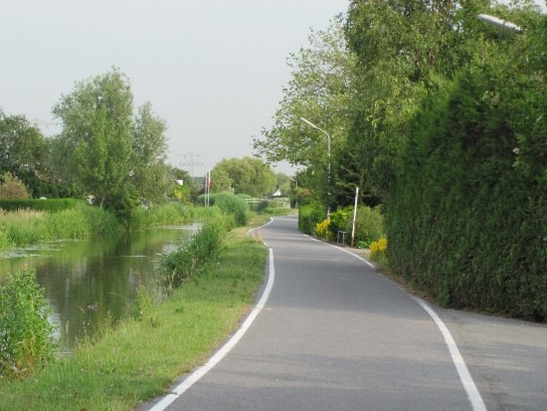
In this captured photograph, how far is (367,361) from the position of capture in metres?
10.7

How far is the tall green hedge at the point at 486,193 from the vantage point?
14.8m

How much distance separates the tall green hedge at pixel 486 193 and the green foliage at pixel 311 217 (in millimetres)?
36547

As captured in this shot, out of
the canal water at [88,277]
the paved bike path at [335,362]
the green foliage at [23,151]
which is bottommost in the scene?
the canal water at [88,277]

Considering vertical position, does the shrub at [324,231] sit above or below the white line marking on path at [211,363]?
above

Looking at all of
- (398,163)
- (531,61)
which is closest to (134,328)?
(531,61)

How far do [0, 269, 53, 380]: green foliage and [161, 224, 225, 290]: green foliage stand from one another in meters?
10.7

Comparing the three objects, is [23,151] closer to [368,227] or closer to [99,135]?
[99,135]

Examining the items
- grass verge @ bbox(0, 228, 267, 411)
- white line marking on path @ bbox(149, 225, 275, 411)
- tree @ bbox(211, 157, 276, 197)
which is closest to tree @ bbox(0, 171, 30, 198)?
grass verge @ bbox(0, 228, 267, 411)

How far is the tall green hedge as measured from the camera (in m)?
14.8

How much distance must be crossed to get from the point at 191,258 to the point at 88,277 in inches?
200

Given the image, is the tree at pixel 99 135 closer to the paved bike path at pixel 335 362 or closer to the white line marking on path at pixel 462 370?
the paved bike path at pixel 335 362

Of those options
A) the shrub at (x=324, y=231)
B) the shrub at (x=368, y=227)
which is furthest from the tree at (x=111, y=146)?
the shrub at (x=368, y=227)

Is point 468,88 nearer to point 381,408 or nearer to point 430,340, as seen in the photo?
point 430,340

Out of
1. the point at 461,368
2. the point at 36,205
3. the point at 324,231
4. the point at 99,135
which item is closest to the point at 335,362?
the point at 461,368
